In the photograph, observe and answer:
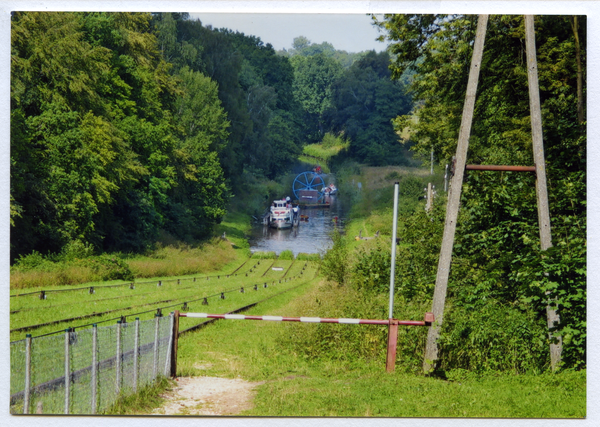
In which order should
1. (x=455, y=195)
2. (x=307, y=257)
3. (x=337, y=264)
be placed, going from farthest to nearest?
(x=307, y=257) → (x=337, y=264) → (x=455, y=195)

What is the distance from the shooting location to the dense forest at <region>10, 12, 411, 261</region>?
44.7 feet

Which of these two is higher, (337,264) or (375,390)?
(337,264)

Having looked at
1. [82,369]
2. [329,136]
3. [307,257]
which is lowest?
[82,369]

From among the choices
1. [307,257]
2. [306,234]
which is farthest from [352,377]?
[307,257]

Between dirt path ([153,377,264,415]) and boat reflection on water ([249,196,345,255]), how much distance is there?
793cm

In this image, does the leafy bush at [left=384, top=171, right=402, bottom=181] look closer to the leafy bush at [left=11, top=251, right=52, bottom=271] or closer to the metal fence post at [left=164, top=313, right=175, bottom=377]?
the metal fence post at [left=164, top=313, right=175, bottom=377]

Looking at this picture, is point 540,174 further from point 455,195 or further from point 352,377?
point 352,377

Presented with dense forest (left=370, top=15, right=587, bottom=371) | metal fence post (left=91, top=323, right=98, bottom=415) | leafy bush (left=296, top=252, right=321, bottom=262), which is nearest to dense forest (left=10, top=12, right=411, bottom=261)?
dense forest (left=370, top=15, right=587, bottom=371)

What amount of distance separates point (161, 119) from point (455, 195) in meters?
13.4

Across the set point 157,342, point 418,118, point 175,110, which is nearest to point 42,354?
point 157,342

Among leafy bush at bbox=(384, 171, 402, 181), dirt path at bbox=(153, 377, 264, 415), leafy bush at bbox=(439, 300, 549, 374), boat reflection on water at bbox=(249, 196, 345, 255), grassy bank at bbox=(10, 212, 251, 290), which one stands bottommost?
dirt path at bbox=(153, 377, 264, 415)

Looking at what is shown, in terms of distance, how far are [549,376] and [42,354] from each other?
7040 mm

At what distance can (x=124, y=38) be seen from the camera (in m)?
17.1

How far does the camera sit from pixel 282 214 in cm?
1627
